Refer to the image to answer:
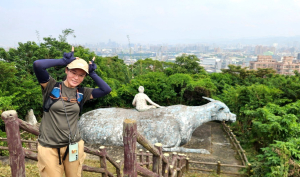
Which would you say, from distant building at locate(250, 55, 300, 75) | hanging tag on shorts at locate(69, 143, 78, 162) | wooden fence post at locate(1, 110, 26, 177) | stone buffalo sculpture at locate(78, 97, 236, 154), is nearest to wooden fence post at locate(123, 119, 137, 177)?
hanging tag on shorts at locate(69, 143, 78, 162)

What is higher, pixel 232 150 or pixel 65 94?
pixel 65 94

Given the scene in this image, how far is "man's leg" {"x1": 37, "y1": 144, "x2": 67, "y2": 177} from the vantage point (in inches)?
80.4

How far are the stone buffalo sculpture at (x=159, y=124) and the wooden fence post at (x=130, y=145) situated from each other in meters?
4.60

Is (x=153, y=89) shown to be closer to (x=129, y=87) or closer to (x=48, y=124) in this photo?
(x=129, y=87)

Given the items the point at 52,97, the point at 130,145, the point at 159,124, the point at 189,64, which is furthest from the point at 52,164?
the point at 189,64

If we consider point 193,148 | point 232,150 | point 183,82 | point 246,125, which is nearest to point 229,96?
point 246,125

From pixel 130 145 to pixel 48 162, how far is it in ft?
3.00

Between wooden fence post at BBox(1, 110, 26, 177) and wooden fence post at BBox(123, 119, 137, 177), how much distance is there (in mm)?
938

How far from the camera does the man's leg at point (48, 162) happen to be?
204 centimetres

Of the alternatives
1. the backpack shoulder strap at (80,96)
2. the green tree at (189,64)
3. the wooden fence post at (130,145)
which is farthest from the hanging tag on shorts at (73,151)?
the green tree at (189,64)

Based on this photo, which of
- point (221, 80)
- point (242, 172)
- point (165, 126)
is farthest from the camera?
point (221, 80)

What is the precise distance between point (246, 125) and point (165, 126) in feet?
13.4

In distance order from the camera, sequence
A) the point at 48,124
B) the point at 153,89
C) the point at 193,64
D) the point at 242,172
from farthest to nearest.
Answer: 1. the point at 193,64
2. the point at 153,89
3. the point at 242,172
4. the point at 48,124

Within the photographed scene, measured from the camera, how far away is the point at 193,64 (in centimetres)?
1424
